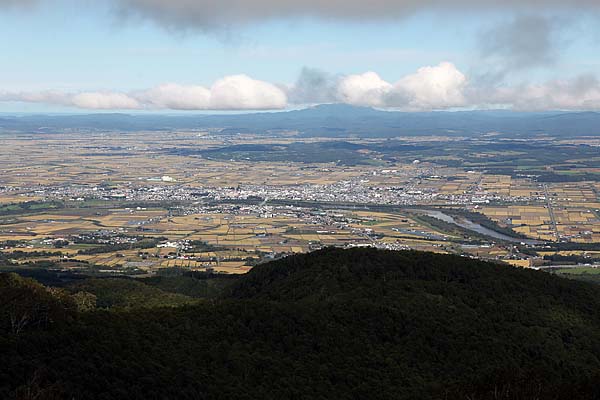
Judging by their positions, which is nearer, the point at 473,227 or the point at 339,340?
the point at 339,340

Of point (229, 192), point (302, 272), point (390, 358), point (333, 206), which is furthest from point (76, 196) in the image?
point (390, 358)

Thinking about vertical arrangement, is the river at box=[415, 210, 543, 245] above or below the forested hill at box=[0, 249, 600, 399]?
below

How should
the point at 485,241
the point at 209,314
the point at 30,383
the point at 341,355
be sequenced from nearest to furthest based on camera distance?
the point at 30,383
the point at 341,355
the point at 209,314
the point at 485,241

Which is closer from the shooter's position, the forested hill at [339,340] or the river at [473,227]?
the forested hill at [339,340]

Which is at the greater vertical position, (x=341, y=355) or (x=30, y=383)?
(x=30, y=383)

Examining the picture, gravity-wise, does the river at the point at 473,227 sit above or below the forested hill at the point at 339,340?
below

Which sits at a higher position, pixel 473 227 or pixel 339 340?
pixel 339 340

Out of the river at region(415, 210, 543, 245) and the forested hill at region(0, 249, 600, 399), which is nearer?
the forested hill at region(0, 249, 600, 399)

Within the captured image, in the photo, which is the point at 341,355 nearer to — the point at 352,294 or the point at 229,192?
the point at 352,294
